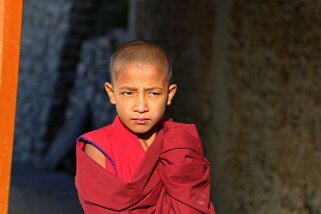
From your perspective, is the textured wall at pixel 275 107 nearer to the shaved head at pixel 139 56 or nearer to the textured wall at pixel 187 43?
the textured wall at pixel 187 43

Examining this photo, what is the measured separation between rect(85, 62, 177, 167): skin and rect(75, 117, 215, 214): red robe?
0.05 metres

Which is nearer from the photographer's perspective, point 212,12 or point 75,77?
point 212,12

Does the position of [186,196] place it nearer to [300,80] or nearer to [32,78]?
[300,80]

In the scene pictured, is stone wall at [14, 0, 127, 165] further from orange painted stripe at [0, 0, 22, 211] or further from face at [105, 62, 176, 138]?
orange painted stripe at [0, 0, 22, 211]

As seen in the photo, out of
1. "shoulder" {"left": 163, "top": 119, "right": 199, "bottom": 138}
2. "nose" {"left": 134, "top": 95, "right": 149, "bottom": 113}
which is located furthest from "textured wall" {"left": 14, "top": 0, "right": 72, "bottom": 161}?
"nose" {"left": 134, "top": 95, "right": 149, "bottom": 113}

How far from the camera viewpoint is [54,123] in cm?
1458

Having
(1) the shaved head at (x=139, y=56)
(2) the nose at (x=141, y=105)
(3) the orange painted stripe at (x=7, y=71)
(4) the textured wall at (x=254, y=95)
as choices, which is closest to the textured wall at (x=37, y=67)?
(4) the textured wall at (x=254, y=95)

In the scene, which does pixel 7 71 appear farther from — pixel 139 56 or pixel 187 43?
pixel 187 43

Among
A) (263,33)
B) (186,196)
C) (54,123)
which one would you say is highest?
(263,33)

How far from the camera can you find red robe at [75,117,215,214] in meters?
3.82

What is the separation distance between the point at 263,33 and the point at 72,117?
7358 millimetres

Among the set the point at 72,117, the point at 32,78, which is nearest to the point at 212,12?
the point at 72,117

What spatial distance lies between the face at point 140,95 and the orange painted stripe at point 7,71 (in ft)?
1.51

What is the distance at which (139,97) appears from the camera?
3.86 metres
